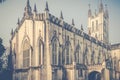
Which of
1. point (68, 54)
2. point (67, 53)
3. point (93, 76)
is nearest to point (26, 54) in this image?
point (67, 53)

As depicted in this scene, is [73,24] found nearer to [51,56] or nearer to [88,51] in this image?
[88,51]

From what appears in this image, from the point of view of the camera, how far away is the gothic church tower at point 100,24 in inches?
3492

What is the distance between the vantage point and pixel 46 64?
45000 millimetres

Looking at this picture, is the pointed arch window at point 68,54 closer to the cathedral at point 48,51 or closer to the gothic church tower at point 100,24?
the cathedral at point 48,51

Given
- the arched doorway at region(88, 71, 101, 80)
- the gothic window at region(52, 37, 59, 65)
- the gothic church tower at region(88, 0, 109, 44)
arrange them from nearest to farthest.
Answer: the gothic window at region(52, 37, 59, 65) < the arched doorway at region(88, 71, 101, 80) < the gothic church tower at region(88, 0, 109, 44)

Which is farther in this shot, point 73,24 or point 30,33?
point 73,24

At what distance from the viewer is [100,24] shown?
293 ft

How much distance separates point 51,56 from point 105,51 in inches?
1197

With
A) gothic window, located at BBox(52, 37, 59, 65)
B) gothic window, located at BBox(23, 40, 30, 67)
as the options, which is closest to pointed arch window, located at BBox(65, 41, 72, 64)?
gothic window, located at BBox(52, 37, 59, 65)

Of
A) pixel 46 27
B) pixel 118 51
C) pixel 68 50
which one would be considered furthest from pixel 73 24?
pixel 118 51

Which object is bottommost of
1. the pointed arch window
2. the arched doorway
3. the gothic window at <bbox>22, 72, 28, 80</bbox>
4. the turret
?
the arched doorway

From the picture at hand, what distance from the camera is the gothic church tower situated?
88.7 metres

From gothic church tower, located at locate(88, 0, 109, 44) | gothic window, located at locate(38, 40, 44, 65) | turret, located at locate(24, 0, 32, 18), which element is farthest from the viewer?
gothic church tower, located at locate(88, 0, 109, 44)

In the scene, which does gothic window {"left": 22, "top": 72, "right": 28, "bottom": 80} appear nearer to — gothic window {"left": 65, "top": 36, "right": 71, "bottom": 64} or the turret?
gothic window {"left": 65, "top": 36, "right": 71, "bottom": 64}
